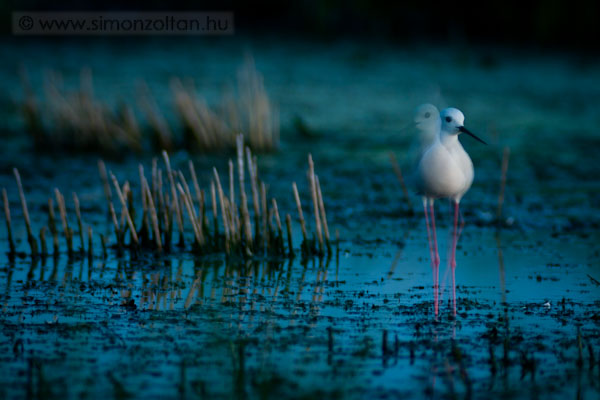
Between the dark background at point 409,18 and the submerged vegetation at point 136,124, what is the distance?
1237 cm

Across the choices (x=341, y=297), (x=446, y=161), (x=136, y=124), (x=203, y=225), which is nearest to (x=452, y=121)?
(x=446, y=161)

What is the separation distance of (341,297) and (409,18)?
21.3m

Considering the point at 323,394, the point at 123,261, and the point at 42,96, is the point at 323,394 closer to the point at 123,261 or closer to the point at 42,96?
the point at 123,261

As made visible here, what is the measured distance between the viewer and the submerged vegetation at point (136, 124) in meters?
14.9

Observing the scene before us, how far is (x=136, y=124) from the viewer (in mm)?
15273

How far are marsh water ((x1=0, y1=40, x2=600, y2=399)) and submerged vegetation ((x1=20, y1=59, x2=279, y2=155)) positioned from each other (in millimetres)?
272

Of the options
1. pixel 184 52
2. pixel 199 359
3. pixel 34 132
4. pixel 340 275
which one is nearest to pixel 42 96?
pixel 34 132

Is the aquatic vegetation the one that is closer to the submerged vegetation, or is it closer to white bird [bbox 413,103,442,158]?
white bird [bbox 413,103,442,158]

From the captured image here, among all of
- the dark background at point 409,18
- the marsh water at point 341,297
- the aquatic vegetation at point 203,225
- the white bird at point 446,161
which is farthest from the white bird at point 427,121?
the dark background at point 409,18

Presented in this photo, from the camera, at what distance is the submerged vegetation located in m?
14.9

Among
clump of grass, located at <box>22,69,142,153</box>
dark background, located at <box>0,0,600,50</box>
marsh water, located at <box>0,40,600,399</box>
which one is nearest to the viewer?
marsh water, located at <box>0,40,600,399</box>

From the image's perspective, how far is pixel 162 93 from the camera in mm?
21391

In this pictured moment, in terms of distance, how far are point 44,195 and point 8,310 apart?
17.4 feet

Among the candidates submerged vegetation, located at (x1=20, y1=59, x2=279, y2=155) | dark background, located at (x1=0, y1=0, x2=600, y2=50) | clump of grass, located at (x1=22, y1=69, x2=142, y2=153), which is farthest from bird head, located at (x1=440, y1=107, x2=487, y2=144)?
dark background, located at (x1=0, y1=0, x2=600, y2=50)
